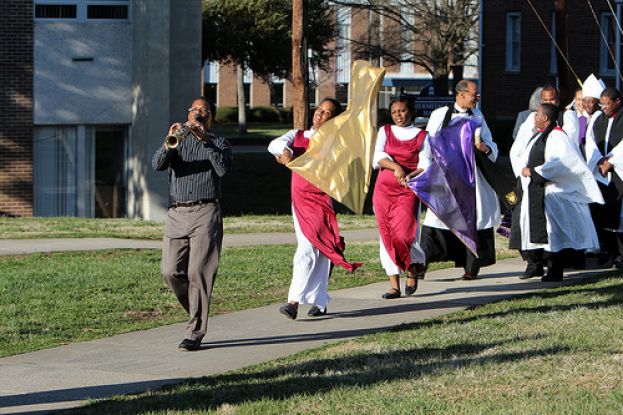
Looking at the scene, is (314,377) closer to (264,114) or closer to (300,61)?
(300,61)

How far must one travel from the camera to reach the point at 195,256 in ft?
32.2

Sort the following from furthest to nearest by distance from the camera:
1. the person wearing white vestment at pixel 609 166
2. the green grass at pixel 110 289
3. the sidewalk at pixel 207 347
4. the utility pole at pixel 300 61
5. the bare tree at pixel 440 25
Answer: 1. the bare tree at pixel 440 25
2. the utility pole at pixel 300 61
3. the person wearing white vestment at pixel 609 166
4. the green grass at pixel 110 289
5. the sidewalk at pixel 207 347

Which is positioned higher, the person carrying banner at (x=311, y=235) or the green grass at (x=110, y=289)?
the person carrying banner at (x=311, y=235)

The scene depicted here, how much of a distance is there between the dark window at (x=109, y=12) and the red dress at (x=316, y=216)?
13797 millimetres

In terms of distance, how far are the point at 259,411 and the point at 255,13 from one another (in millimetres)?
39148

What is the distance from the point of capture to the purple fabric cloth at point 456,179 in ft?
41.5

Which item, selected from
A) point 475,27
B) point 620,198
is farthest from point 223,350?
point 475,27

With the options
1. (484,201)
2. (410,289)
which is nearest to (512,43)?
(484,201)

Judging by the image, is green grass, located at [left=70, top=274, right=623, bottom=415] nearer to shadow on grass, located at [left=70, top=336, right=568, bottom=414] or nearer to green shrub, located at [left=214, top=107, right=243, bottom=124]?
shadow on grass, located at [left=70, top=336, right=568, bottom=414]

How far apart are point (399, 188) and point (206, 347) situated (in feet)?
10.6

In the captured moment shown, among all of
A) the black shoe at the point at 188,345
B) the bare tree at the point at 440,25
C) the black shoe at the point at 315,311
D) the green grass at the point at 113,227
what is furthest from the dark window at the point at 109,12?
the bare tree at the point at 440,25

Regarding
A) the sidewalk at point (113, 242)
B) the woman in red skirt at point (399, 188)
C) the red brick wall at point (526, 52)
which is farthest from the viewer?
the red brick wall at point (526, 52)

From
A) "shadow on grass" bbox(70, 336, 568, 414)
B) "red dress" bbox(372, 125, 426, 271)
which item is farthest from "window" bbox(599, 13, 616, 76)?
"shadow on grass" bbox(70, 336, 568, 414)

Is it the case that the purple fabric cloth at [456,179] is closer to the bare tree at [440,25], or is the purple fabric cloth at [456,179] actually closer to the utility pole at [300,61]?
the utility pole at [300,61]
